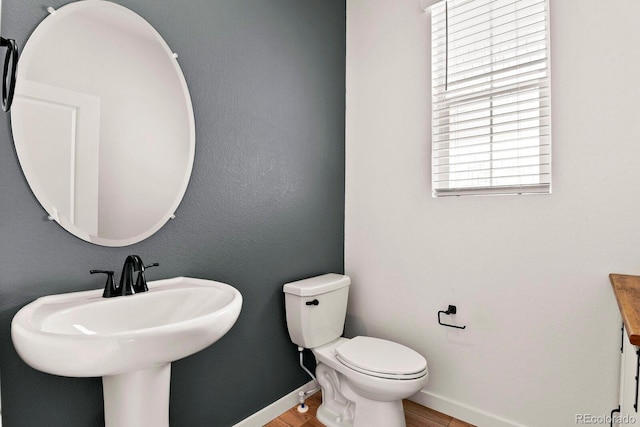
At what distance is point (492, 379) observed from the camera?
1.71m

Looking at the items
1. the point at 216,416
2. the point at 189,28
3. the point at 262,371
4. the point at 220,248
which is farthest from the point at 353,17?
the point at 216,416

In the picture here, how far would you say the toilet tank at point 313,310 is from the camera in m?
1.79

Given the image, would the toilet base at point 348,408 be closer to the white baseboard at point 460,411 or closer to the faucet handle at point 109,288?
the white baseboard at point 460,411

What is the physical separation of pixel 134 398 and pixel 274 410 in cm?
97

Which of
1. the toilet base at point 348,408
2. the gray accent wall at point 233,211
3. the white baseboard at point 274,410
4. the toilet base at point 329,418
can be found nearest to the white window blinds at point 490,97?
the gray accent wall at point 233,211

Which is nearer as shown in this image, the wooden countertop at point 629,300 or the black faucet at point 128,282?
the wooden countertop at point 629,300

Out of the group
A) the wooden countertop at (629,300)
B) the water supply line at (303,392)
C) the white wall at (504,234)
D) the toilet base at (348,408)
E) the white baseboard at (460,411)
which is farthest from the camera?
the water supply line at (303,392)

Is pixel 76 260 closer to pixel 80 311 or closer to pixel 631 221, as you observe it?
pixel 80 311

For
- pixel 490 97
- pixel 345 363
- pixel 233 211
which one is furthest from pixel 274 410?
pixel 490 97

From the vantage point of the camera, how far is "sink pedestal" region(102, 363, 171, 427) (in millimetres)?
1059

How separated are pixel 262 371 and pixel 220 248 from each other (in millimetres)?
719

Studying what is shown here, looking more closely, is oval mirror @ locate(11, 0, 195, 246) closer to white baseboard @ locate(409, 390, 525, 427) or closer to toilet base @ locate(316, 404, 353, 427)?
toilet base @ locate(316, 404, 353, 427)

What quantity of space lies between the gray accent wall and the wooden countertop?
4.65 ft

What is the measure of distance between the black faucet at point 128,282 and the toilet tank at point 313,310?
79cm
